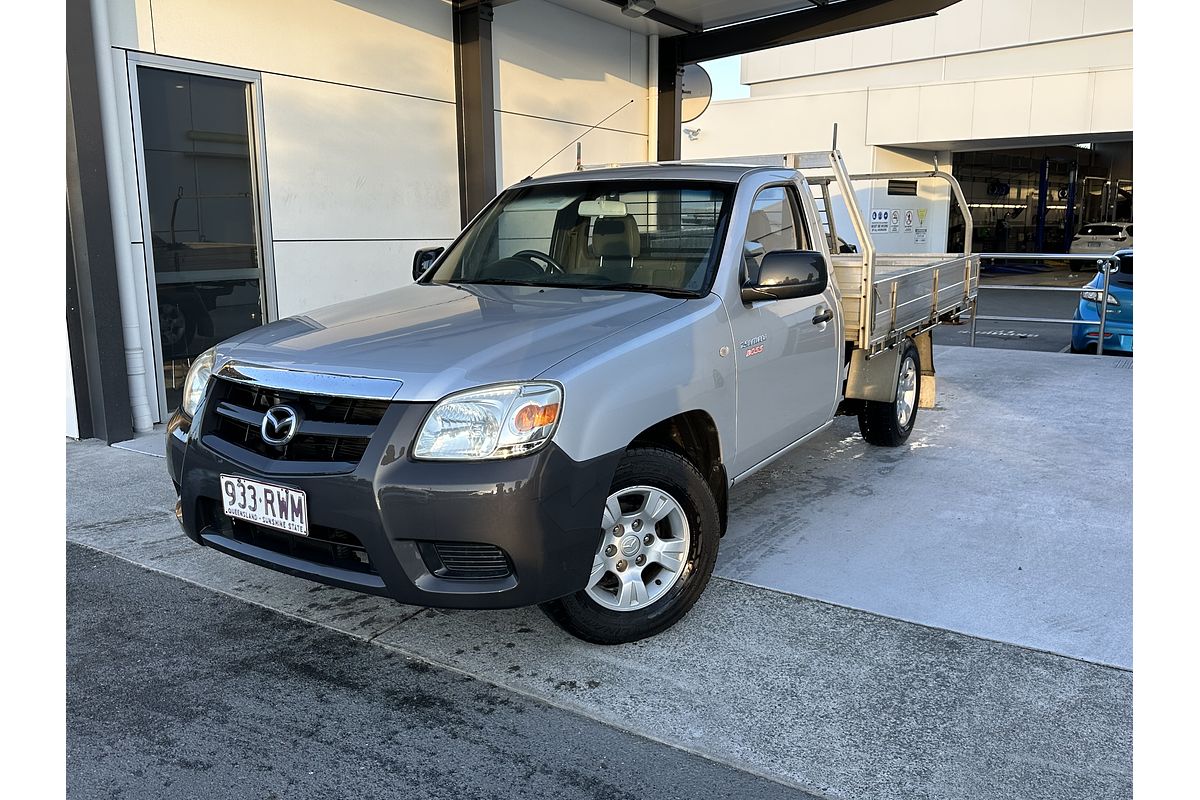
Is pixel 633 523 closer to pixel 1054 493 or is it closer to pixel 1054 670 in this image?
pixel 1054 670

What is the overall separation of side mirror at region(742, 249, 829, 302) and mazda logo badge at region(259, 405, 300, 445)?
198 centimetres

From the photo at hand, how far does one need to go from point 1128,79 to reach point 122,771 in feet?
83.9

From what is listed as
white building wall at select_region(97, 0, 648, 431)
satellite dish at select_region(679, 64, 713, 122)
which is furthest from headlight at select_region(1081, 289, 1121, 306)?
white building wall at select_region(97, 0, 648, 431)

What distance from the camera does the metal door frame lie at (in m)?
6.80

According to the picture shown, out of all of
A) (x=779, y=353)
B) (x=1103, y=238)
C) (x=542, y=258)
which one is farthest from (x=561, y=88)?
(x=1103, y=238)

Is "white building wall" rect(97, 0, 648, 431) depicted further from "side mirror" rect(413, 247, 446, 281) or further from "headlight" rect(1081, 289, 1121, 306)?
"headlight" rect(1081, 289, 1121, 306)

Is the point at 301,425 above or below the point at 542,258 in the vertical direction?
below

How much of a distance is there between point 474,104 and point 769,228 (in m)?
5.30

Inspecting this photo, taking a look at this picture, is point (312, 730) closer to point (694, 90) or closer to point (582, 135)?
point (582, 135)

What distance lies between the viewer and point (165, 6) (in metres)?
6.84

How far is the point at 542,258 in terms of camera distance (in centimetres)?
461

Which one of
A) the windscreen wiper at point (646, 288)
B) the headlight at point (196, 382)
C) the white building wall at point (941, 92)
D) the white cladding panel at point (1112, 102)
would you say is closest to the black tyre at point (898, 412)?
the windscreen wiper at point (646, 288)

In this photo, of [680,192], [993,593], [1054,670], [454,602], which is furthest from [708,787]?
[680,192]

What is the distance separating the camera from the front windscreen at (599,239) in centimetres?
419
